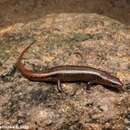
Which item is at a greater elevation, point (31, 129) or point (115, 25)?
point (115, 25)

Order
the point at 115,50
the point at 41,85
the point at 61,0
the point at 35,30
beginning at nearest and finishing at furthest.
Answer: the point at 41,85, the point at 115,50, the point at 35,30, the point at 61,0

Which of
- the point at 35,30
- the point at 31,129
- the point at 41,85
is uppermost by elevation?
the point at 35,30

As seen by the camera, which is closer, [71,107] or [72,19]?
[71,107]

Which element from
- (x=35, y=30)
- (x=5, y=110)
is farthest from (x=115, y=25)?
(x=5, y=110)

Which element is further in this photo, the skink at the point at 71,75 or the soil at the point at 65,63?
the skink at the point at 71,75

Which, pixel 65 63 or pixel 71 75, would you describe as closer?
pixel 71 75

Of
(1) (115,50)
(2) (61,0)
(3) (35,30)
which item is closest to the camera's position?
(1) (115,50)

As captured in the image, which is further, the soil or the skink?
the skink

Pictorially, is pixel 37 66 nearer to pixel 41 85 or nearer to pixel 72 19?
pixel 41 85
